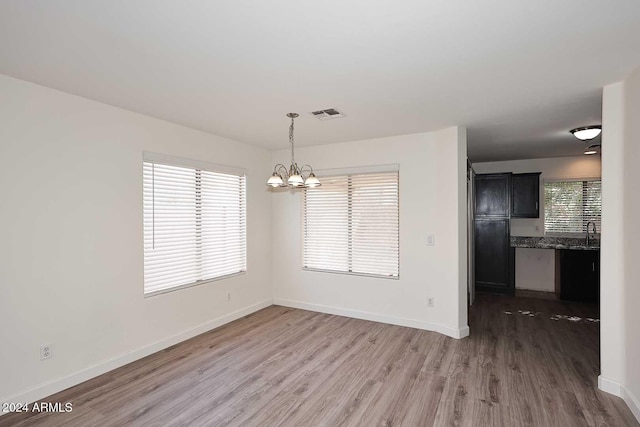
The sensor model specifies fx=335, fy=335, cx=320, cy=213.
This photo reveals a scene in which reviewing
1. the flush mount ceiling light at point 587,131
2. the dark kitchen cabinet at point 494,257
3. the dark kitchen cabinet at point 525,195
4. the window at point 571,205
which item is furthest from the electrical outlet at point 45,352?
the window at point 571,205

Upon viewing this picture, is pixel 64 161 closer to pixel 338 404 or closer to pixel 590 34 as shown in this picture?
→ pixel 338 404

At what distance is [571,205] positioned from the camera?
6402 millimetres

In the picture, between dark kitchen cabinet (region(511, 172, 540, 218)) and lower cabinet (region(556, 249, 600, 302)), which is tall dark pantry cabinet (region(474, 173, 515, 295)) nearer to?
dark kitchen cabinet (region(511, 172, 540, 218))

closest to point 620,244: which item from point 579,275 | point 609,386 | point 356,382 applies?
point 609,386

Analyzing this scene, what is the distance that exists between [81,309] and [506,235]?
257 inches

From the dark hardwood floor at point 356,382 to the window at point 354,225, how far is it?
0.96 m

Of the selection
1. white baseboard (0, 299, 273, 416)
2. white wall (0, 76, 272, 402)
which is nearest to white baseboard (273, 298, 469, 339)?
white baseboard (0, 299, 273, 416)

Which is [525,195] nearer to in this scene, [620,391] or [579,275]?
[579,275]

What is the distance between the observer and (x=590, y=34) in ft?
6.68

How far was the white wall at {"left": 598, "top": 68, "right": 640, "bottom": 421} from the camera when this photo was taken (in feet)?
8.61

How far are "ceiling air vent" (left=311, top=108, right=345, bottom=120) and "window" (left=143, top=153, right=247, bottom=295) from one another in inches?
67.5

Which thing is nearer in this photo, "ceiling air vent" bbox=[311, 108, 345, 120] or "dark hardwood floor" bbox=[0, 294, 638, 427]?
"dark hardwood floor" bbox=[0, 294, 638, 427]

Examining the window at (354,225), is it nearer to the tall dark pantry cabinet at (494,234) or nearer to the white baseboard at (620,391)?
the white baseboard at (620,391)

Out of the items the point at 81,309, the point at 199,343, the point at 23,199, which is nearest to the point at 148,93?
the point at 23,199
